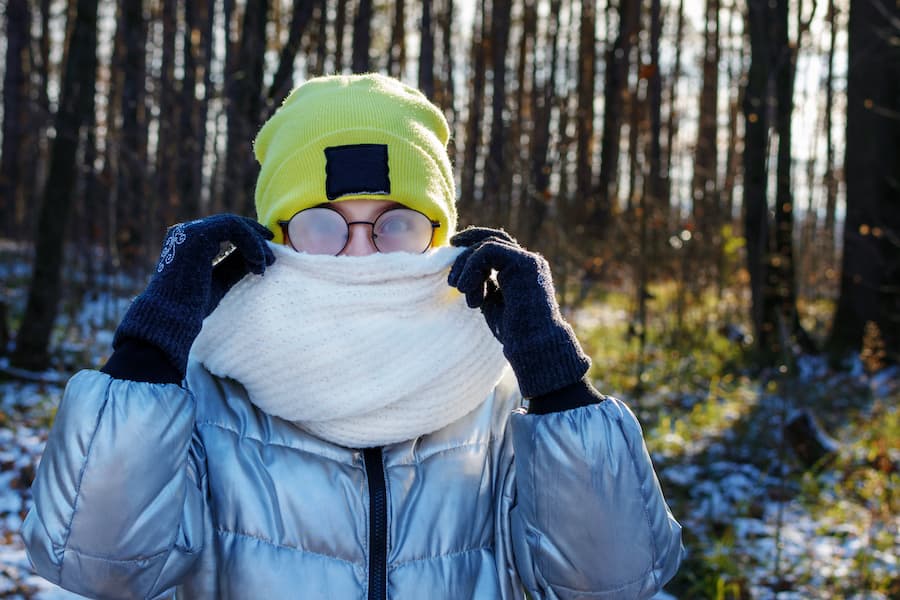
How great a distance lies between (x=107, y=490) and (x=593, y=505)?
30.2 inches

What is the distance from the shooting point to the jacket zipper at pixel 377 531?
1.30 metres

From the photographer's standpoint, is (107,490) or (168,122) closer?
(107,490)

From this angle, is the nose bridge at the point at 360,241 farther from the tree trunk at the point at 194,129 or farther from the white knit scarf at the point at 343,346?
the tree trunk at the point at 194,129

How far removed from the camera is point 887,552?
4039 mm

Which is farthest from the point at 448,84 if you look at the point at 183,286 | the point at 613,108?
the point at 613,108

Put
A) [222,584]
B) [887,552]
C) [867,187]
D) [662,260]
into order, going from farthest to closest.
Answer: [662,260] → [867,187] → [887,552] → [222,584]

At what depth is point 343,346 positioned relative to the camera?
4.41 ft

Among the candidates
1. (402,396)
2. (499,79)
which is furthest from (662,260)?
(402,396)

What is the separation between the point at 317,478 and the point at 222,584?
0.24 meters

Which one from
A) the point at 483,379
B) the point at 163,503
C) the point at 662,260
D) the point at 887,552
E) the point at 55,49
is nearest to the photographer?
the point at 163,503

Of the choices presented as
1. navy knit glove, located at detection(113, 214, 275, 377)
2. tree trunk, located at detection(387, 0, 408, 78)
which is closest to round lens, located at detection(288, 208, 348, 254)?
navy knit glove, located at detection(113, 214, 275, 377)

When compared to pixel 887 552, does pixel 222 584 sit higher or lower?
higher

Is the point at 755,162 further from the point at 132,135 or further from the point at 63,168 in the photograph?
the point at 132,135

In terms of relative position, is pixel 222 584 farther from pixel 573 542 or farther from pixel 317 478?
pixel 573 542
